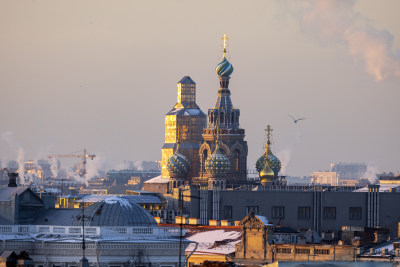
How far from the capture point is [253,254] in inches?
4552

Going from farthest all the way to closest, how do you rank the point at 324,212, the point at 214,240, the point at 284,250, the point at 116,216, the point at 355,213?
1. the point at 324,212
2. the point at 355,213
3. the point at 214,240
4. the point at 284,250
5. the point at 116,216

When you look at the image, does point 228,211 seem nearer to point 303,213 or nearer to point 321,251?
point 303,213

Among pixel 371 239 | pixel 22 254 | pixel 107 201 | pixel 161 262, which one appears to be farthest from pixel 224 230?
pixel 22 254

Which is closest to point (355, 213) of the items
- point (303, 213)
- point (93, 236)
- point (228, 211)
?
point (303, 213)

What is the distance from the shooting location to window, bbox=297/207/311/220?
183 m

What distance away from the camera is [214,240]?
125688 millimetres

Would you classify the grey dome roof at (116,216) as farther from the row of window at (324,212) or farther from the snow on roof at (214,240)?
the row of window at (324,212)

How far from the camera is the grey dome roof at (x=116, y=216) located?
3558 inches

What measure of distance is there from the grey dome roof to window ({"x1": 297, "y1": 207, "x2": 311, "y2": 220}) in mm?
91053

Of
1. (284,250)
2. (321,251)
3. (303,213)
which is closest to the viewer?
(321,251)

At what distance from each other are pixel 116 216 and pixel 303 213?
93896 mm

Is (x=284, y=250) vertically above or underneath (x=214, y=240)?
underneath

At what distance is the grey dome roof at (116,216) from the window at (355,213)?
3642 inches

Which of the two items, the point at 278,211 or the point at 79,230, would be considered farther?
the point at 278,211
